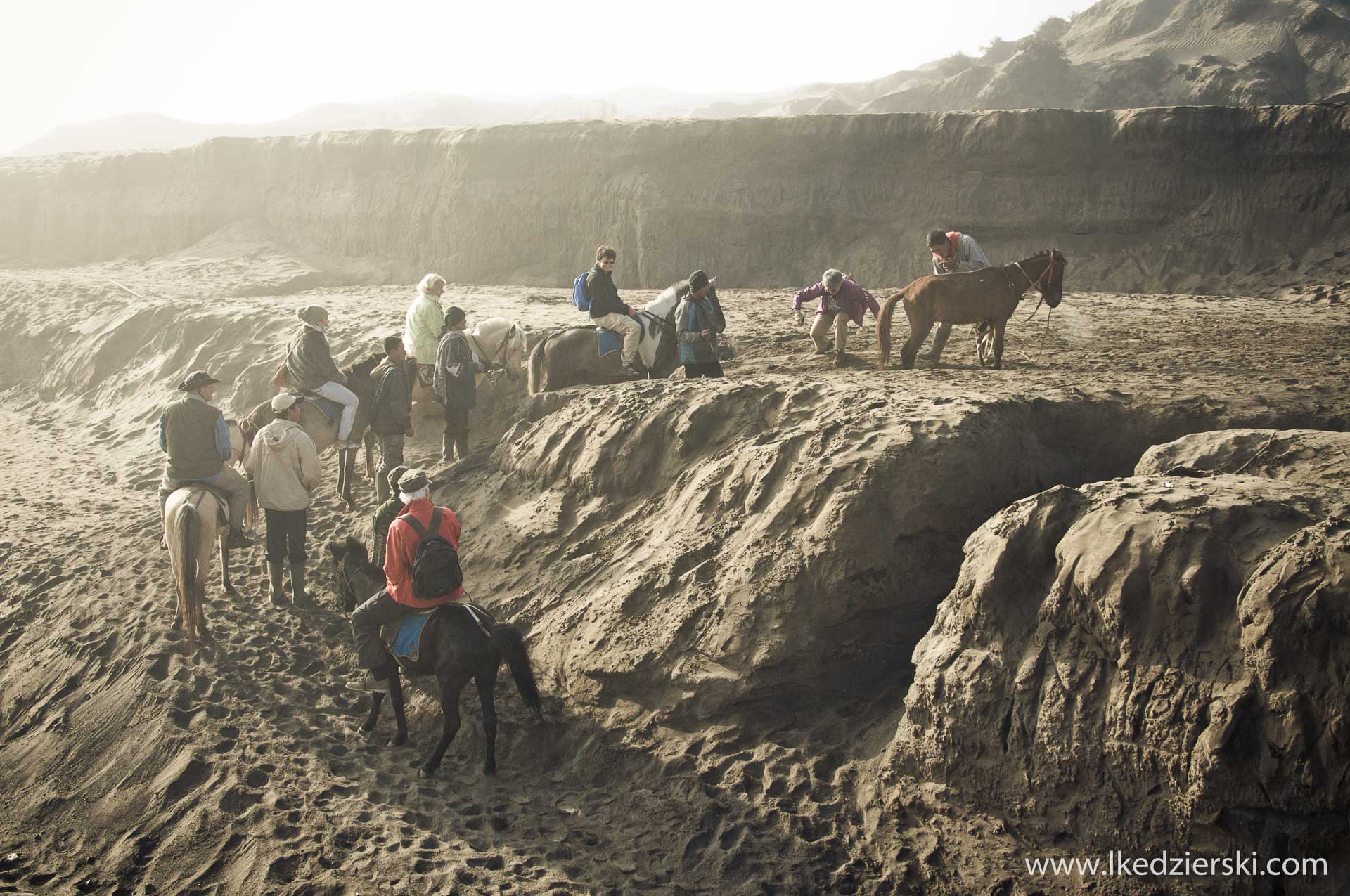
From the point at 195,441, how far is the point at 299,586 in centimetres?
158

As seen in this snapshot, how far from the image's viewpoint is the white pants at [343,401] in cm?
1004

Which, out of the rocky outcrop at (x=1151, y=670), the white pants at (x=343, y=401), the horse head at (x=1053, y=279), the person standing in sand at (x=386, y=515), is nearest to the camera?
the rocky outcrop at (x=1151, y=670)

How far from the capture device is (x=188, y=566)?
318 inches

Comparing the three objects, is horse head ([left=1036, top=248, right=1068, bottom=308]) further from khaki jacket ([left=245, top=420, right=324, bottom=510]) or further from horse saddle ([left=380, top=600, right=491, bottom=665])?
khaki jacket ([left=245, top=420, right=324, bottom=510])

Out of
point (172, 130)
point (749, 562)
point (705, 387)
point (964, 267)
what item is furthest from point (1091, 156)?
point (172, 130)

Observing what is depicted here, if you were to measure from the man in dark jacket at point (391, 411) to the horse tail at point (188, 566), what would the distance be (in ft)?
7.52

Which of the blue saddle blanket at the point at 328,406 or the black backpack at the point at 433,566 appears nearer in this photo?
the black backpack at the point at 433,566

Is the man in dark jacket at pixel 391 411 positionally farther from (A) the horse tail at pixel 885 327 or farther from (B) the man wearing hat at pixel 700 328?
(A) the horse tail at pixel 885 327

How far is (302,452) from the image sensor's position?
874 centimetres

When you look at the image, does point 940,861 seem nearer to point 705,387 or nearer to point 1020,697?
point 1020,697

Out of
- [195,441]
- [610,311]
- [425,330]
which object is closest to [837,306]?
[610,311]

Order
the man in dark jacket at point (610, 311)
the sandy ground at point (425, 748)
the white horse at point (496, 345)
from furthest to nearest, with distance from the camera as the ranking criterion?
the white horse at point (496, 345) < the man in dark jacket at point (610, 311) < the sandy ground at point (425, 748)

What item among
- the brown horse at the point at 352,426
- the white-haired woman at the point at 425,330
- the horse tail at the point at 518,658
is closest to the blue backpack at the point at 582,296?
the white-haired woman at the point at 425,330

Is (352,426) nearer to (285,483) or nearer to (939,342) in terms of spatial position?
(285,483)
